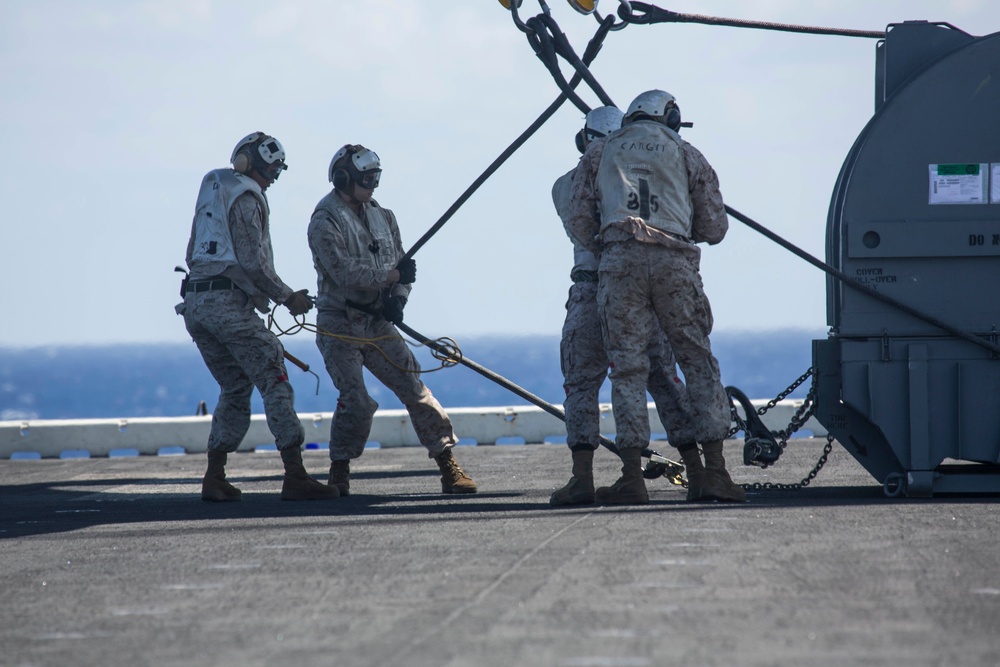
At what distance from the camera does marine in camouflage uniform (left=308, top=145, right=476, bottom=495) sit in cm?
777

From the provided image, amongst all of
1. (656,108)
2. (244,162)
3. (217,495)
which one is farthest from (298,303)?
(656,108)

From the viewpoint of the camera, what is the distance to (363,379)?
7.80 meters

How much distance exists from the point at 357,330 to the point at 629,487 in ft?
7.11

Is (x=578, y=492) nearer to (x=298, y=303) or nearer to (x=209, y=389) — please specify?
(x=298, y=303)

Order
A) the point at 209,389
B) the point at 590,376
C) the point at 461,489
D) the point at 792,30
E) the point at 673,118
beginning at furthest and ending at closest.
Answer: the point at 209,389 < the point at 792,30 < the point at 461,489 < the point at 590,376 < the point at 673,118

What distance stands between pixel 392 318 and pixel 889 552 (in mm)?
3942

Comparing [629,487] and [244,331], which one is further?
[244,331]

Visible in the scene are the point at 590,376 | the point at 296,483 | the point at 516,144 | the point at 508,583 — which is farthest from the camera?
the point at 516,144

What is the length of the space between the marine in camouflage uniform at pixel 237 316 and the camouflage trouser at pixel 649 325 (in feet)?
6.78

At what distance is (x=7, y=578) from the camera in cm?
480

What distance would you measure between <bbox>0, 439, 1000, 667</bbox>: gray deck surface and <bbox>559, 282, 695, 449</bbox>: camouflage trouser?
47cm

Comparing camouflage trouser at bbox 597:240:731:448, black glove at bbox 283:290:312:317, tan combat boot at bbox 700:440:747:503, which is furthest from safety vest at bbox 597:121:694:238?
black glove at bbox 283:290:312:317

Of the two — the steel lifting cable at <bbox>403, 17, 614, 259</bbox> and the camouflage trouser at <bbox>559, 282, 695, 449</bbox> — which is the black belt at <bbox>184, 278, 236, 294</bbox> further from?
the camouflage trouser at <bbox>559, 282, 695, 449</bbox>

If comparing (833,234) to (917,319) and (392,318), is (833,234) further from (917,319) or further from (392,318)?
(392,318)
